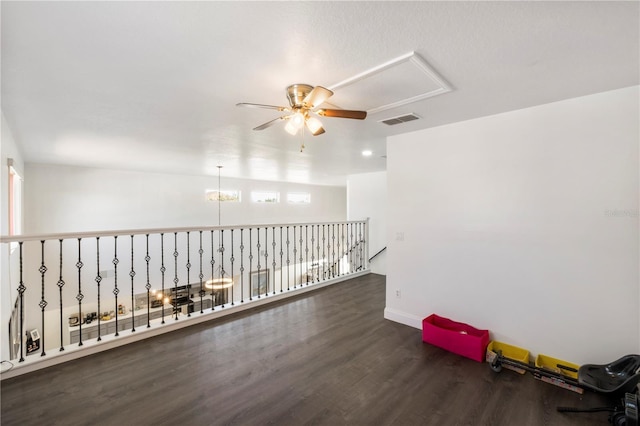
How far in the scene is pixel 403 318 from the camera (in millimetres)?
3730

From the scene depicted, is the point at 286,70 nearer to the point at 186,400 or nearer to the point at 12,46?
the point at 12,46

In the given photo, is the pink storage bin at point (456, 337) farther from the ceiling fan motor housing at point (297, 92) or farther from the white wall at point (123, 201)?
the white wall at point (123, 201)

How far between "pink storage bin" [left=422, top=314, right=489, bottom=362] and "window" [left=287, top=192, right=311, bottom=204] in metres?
7.55

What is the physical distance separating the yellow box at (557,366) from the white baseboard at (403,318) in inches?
48.3

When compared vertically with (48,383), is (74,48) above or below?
above

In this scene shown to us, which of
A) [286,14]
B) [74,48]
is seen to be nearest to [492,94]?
[286,14]

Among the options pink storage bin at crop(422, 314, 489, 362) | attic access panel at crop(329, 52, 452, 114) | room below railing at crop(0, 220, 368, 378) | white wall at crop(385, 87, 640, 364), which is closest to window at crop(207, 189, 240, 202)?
room below railing at crop(0, 220, 368, 378)

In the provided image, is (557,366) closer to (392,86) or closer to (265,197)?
(392,86)

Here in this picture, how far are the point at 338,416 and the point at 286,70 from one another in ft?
8.49

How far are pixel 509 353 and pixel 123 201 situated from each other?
27.0 ft

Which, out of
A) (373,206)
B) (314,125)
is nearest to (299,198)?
(373,206)

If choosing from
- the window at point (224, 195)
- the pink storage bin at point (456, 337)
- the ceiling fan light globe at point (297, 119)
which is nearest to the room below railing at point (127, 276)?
the window at point (224, 195)

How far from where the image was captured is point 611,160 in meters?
2.37

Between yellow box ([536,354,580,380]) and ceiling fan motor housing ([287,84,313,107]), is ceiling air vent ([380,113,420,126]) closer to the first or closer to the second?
ceiling fan motor housing ([287,84,313,107])
